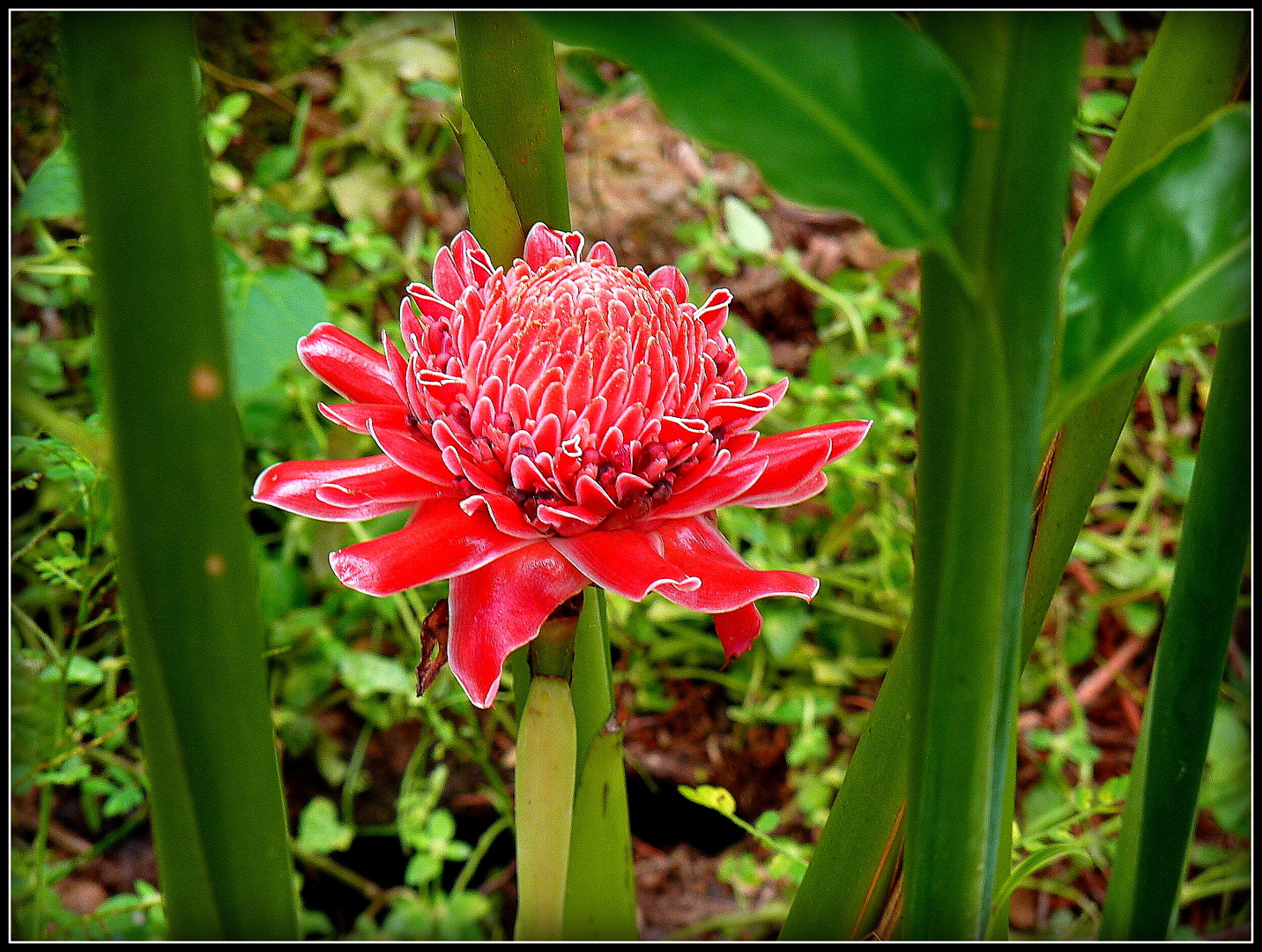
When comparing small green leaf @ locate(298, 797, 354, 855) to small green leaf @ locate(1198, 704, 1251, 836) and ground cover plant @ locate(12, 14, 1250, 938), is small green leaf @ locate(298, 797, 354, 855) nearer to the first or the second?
ground cover plant @ locate(12, 14, 1250, 938)

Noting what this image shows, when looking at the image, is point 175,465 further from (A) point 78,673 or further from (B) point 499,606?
(A) point 78,673

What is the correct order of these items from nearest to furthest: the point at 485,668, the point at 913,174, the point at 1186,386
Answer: the point at 913,174
the point at 485,668
the point at 1186,386

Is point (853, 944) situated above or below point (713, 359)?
below

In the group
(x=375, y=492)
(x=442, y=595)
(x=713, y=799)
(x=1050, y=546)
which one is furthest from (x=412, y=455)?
(x=442, y=595)

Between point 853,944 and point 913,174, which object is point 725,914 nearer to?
point 853,944

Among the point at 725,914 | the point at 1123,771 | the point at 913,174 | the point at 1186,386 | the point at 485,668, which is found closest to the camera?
the point at 913,174

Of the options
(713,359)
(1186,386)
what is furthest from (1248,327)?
(1186,386)
